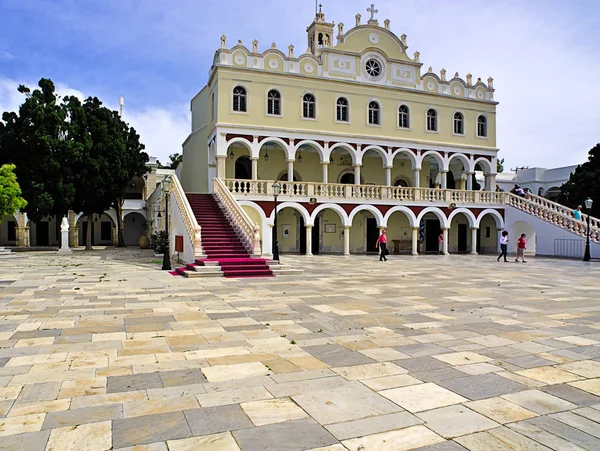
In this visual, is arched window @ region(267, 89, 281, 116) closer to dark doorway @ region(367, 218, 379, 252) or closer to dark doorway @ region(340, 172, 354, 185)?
dark doorway @ region(340, 172, 354, 185)

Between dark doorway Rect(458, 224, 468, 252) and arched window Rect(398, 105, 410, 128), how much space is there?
327 inches

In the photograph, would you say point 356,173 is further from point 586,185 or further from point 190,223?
point 586,185

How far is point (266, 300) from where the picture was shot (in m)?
10.6

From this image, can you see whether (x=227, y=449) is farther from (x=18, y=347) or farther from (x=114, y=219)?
(x=114, y=219)

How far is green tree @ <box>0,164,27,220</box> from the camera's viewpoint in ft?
80.1

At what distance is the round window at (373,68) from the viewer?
2941 centimetres

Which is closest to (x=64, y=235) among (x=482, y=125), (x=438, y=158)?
(x=438, y=158)

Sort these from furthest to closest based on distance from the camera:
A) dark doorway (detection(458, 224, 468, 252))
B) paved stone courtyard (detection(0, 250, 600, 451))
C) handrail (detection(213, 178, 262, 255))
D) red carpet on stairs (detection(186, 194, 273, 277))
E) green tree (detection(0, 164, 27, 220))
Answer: dark doorway (detection(458, 224, 468, 252)) → green tree (detection(0, 164, 27, 220)) → handrail (detection(213, 178, 262, 255)) → red carpet on stairs (detection(186, 194, 273, 277)) → paved stone courtyard (detection(0, 250, 600, 451))

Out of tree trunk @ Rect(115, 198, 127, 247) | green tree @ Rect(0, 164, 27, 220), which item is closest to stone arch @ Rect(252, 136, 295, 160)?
green tree @ Rect(0, 164, 27, 220)

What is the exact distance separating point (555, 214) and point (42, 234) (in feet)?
137

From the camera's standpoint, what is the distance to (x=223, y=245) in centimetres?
1809

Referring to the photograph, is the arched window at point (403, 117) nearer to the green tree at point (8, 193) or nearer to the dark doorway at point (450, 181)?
the dark doorway at point (450, 181)

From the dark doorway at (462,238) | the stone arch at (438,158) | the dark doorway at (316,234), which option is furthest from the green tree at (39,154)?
the dark doorway at (462,238)

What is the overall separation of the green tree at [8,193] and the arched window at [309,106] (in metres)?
15.6
